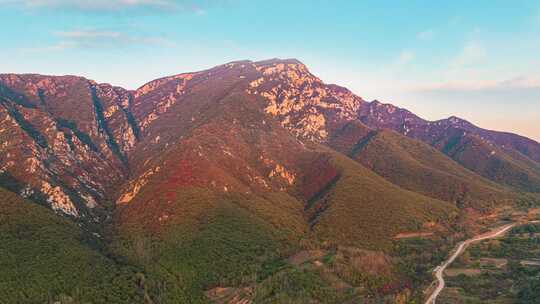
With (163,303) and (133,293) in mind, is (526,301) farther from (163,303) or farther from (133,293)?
(133,293)

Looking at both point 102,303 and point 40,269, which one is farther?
point 40,269

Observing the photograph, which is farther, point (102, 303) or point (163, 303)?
point (163, 303)

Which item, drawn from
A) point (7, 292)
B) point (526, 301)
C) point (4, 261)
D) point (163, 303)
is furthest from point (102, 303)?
point (526, 301)

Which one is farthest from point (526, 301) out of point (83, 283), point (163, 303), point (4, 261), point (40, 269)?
point (4, 261)

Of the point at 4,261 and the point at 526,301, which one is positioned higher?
the point at 526,301

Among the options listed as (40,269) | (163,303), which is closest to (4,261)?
(40,269)

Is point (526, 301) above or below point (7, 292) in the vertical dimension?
above

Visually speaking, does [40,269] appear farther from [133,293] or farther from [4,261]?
[133,293]
